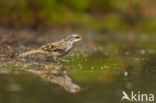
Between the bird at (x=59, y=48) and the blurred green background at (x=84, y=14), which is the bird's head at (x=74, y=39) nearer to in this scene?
the bird at (x=59, y=48)

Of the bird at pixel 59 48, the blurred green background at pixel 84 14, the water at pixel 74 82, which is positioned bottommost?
the water at pixel 74 82

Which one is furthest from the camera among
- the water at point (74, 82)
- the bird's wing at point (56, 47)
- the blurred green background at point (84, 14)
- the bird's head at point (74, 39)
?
the blurred green background at point (84, 14)

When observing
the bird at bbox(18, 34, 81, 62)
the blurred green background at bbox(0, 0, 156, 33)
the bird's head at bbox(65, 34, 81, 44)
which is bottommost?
the bird at bbox(18, 34, 81, 62)

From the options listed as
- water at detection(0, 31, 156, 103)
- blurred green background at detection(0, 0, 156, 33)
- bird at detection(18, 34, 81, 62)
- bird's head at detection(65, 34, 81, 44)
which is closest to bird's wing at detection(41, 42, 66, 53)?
bird at detection(18, 34, 81, 62)

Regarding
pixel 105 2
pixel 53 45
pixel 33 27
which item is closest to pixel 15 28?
pixel 33 27

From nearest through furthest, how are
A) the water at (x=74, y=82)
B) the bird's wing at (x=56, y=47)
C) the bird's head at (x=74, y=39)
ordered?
the water at (x=74, y=82)
the bird's wing at (x=56, y=47)
the bird's head at (x=74, y=39)

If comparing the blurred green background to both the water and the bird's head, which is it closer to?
the bird's head

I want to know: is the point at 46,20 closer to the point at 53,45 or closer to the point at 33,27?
the point at 33,27

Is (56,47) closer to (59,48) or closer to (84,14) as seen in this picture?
(59,48)

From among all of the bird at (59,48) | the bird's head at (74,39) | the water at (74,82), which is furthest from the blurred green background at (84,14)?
the water at (74,82)
